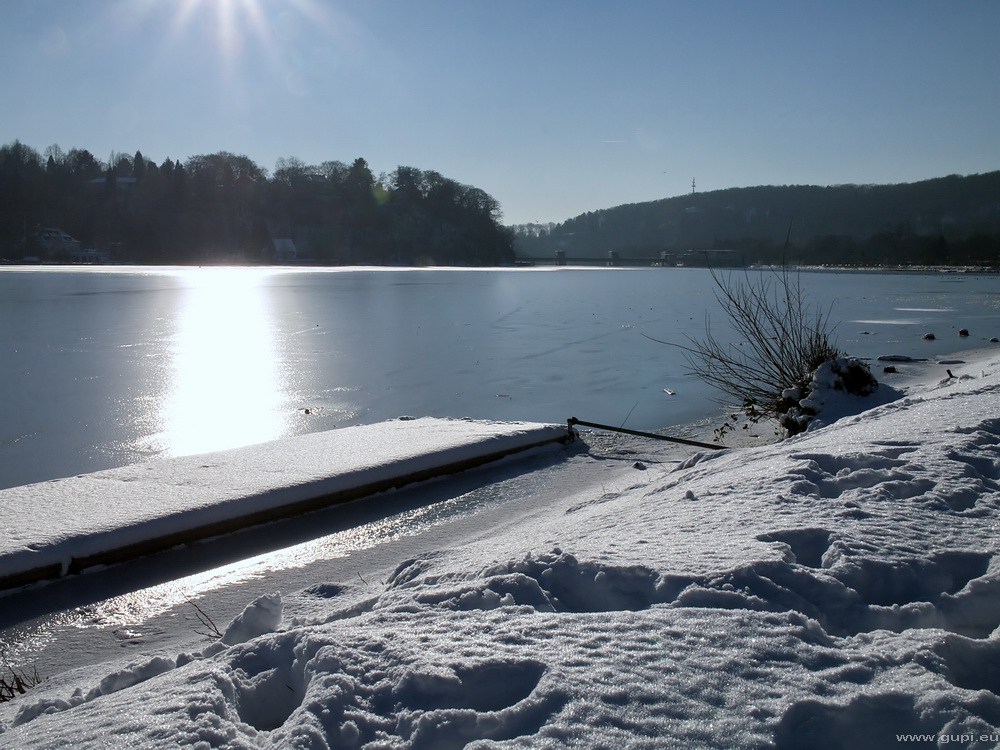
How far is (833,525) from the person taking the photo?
9.56 feet

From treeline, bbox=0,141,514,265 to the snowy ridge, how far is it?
87.8 metres

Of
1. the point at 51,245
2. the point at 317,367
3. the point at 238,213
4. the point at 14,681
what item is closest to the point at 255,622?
the point at 14,681

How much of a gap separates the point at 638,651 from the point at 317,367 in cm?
954

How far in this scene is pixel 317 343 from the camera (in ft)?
45.2

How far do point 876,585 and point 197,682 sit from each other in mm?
2139

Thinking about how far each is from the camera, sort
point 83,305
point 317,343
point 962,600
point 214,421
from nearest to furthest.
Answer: point 962,600 → point 214,421 → point 317,343 → point 83,305

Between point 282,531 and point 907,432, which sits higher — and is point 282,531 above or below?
below

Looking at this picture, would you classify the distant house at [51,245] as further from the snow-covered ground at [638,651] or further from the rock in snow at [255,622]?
the snow-covered ground at [638,651]

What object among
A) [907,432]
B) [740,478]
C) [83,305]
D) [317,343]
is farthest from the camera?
[83,305]

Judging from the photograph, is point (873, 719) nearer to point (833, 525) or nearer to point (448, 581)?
point (833, 525)

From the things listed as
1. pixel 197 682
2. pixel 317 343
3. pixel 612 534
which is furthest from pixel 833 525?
pixel 317 343

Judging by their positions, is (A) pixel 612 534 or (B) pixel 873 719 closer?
(B) pixel 873 719

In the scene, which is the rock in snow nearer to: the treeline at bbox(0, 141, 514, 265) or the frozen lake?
the frozen lake

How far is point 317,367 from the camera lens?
11031mm
